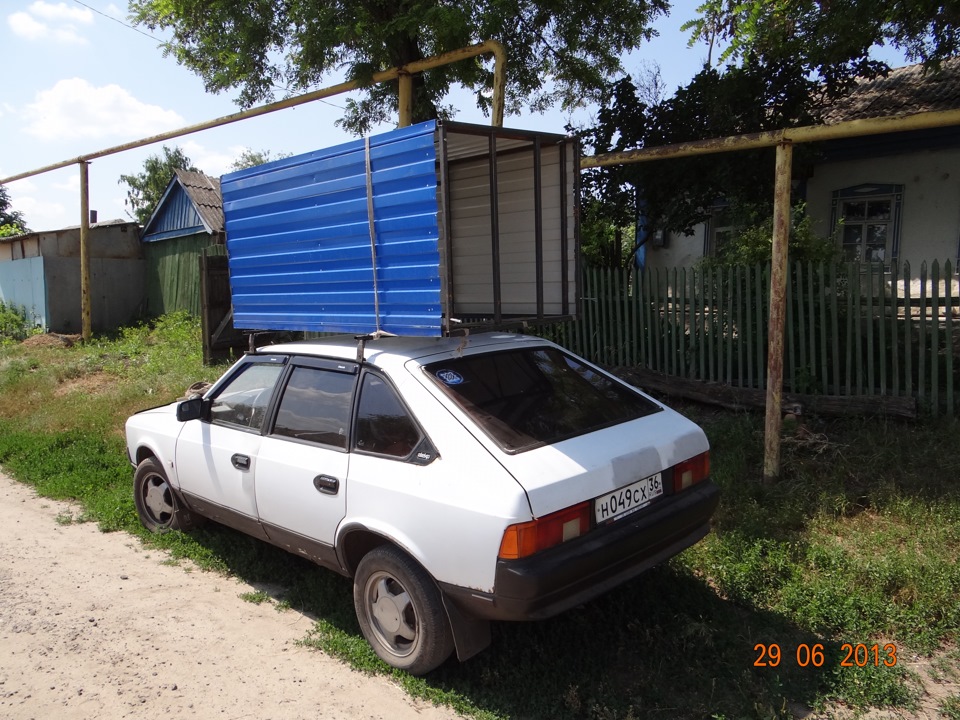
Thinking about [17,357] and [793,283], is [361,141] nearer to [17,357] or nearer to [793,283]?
[793,283]

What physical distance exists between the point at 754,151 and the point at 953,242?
454cm

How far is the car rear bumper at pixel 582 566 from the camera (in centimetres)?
269

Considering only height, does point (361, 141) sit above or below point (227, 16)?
below

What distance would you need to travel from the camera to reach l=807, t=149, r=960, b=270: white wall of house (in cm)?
1105

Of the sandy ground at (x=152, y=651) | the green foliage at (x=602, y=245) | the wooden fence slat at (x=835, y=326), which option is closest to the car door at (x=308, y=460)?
the sandy ground at (x=152, y=651)

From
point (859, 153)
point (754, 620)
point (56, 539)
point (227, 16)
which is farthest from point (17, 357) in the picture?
point (859, 153)

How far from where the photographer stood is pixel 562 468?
2.90m

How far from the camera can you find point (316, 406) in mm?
3729

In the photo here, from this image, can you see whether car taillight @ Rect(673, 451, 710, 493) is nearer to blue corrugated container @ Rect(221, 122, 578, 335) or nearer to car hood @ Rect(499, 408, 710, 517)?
car hood @ Rect(499, 408, 710, 517)

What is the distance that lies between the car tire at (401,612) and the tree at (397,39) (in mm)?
5357

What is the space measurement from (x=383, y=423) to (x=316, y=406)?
0.57 meters

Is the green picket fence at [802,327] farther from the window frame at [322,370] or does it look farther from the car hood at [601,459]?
the window frame at [322,370]

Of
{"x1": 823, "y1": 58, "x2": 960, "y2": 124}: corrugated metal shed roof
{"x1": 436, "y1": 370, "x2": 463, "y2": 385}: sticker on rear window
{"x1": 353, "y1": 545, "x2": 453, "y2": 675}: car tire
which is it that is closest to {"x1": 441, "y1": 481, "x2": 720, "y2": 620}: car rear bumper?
{"x1": 353, "y1": 545, "x2": 453, "y2": 675}: car tire

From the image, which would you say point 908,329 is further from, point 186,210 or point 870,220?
point 186,210
